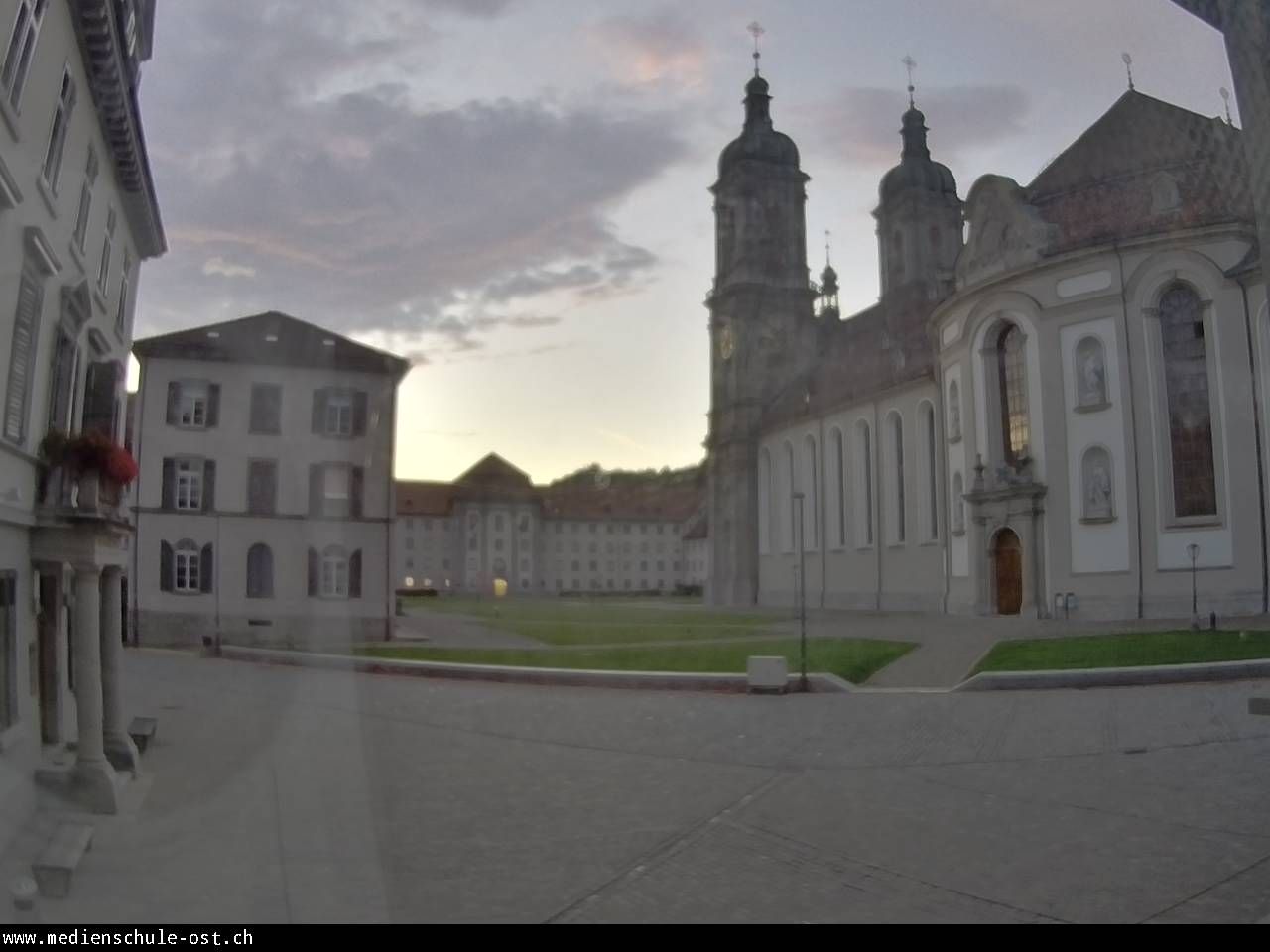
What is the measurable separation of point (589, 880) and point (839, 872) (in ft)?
5.71

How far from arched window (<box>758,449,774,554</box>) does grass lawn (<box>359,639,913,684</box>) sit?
30.1 m

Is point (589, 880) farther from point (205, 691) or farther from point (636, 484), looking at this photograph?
point (636, 484)

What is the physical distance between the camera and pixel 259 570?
52.1ft

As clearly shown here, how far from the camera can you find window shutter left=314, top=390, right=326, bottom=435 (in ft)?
47.8

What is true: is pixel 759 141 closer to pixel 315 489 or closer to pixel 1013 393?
pixel 1013 393

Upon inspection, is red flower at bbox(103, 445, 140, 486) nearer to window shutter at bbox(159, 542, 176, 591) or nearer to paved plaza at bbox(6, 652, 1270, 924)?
paved plaza at bbox(6, 652, 1270, 924)

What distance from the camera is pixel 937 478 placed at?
41781 mm

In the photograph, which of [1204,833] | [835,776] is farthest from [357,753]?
[1204,833]

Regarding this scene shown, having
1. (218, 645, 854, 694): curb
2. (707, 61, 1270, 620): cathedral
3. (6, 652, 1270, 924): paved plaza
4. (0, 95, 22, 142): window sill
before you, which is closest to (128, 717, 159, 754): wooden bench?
(6, 652, 1270, 924): paved plaza

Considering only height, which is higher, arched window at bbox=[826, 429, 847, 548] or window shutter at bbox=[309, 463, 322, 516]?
arched window at bbox=[826, 429, 847, 548]

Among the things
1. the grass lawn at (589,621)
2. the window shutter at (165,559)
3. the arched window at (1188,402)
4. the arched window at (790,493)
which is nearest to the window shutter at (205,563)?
the window shutter at (165,559)

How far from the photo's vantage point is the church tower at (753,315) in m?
58.6

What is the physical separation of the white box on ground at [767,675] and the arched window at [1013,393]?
18.4 m

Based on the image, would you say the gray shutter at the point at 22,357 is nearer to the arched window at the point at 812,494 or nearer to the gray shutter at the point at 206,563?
the gray shutter at the point at 206,563
